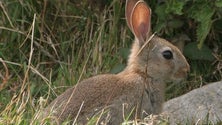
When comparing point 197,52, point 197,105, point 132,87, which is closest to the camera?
point 132,87

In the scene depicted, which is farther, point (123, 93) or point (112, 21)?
point (112, 21)

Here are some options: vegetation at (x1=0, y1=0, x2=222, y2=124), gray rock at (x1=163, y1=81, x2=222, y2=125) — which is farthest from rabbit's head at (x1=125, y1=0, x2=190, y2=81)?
vegetation at (x1=0, y1=0, x2=222, y2=124)

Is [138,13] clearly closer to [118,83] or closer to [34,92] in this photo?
[118,83]

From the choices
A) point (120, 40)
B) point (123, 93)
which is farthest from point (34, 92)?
point (123, 93)

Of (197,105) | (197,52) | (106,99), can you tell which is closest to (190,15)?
(197,52)

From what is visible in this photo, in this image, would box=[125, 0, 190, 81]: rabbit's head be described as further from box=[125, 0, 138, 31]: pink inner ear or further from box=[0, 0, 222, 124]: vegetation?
box=[0, 0, 222, 124]: vegetation

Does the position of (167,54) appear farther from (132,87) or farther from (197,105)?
(197,105)
